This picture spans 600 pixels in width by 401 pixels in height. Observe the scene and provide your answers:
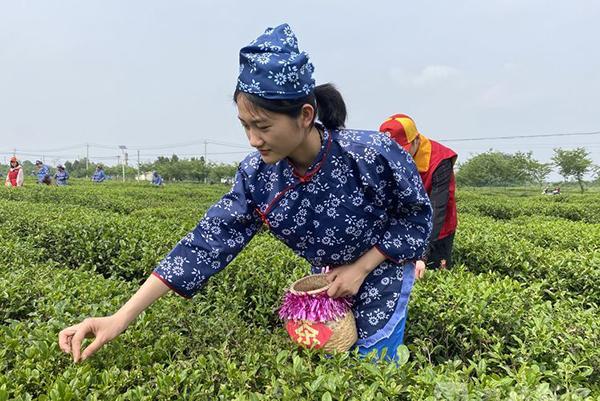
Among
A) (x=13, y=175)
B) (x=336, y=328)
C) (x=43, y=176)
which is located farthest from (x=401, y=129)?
(x=43, y=176)

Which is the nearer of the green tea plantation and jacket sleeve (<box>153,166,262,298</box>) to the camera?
the green tea plantation

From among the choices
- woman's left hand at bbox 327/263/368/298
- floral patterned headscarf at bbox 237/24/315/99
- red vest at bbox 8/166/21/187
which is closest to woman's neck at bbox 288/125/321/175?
floral patterned headscarf at bbox 237/24/315/99

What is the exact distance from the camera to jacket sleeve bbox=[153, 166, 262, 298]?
1.61m

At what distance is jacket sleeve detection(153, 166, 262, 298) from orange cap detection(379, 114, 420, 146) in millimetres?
1299

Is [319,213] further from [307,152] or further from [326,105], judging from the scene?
[326,105]

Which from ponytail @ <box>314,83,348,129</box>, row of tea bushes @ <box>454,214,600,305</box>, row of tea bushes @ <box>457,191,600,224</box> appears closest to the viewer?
ponytail @ <box>314,83,348,129</box>

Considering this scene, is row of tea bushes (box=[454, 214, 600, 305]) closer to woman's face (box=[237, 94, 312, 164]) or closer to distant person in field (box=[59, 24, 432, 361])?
distant person in field (box=[59, 24, 432, 361])

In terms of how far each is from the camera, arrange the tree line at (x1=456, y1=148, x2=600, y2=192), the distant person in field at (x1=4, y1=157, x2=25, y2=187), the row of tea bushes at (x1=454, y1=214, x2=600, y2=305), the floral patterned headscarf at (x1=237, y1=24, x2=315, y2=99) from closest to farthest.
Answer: the floral patterned headscarf at (x1=237, y1=24, x2=315, y2=99), the row of tea bushes at (x1=454, y1=214, x2=600, y2=305), the distant person in field at (x1=4, y1=157, x2=25, y2=187), the tree line at (x1=456, y1=148, x2=600, y2=192)

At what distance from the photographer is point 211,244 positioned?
5.36 feet

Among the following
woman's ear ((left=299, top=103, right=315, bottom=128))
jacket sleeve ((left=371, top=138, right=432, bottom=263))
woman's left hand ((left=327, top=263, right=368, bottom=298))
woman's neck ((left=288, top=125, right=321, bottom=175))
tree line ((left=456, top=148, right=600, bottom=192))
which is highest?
woman's ear ((left=299, top=103, right=315, bottom=128))

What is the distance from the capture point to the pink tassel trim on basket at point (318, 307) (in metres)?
1.62

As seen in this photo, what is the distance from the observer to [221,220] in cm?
164

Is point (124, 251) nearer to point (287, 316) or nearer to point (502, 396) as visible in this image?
point (287, 316)

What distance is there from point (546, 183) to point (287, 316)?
53.5m
